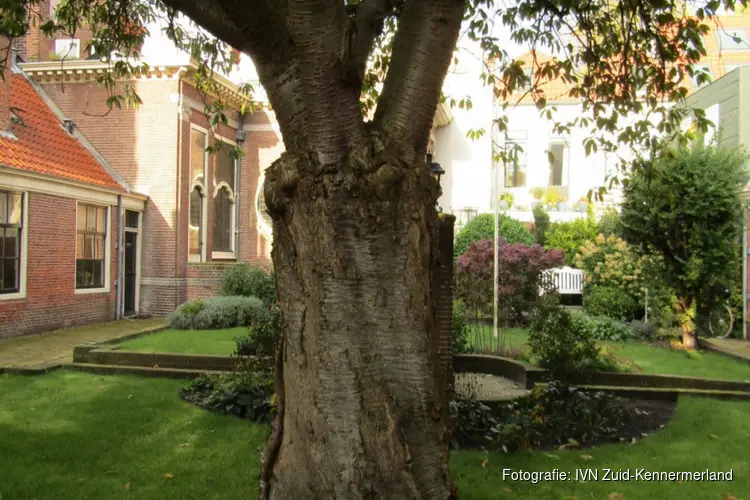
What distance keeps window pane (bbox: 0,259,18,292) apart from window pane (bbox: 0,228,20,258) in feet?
0.53

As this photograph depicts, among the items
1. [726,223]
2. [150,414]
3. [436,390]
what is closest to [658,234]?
[726,223]

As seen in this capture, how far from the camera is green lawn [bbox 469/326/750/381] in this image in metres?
10.9

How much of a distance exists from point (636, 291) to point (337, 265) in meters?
16.0

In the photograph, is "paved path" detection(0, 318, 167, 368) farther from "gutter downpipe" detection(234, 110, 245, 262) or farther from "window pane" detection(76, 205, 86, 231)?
"gutter downpipe" detection(234, 110, 245, 262)

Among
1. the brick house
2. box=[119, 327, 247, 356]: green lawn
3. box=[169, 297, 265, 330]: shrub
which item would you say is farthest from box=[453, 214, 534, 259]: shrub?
the brick house

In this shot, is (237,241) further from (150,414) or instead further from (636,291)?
(150,414)

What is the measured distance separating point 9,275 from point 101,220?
374 cm

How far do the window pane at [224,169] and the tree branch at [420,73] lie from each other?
18.9 meters

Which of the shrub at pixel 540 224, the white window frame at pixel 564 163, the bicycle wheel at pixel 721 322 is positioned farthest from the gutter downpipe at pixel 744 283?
the white window frame at pixel 564 163

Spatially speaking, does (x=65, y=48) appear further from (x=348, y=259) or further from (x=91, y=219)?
(x=348, y=259)

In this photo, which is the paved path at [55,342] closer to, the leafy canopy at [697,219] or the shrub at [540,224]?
the leafy canopy at [697,219]

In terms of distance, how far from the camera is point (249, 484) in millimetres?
5148

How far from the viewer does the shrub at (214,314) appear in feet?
51.6

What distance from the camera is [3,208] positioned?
47.0 ft
